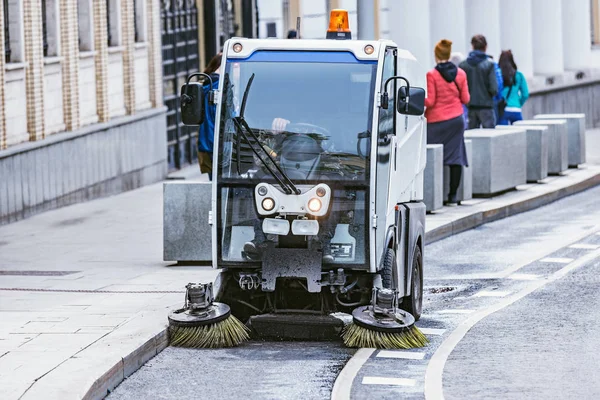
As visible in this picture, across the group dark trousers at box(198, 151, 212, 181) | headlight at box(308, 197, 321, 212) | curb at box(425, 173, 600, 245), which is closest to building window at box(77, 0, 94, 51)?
curb at box(425, 173, 600, 245)

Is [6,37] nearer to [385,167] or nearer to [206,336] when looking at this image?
[385,167]

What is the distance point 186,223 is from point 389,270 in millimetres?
3972

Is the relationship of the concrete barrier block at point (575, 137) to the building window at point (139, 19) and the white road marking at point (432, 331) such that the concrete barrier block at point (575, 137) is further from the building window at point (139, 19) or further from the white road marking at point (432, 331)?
the white road marking at point (432, 331)

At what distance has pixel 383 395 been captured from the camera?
32.4ft

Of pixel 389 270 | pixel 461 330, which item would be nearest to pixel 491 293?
pixel 461 330

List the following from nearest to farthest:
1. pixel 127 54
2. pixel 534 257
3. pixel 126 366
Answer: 1. pixel 126 366
2. pixel 534 257
3. pixel 127 54

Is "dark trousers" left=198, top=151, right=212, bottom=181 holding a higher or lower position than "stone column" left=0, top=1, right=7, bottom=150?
lower

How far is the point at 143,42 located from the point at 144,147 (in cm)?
183

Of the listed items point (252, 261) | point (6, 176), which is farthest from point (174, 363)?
point (6, 176)

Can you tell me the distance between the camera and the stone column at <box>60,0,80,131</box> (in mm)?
23016

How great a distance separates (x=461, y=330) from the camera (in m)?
12.3

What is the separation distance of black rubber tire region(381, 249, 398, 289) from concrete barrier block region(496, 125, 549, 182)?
1235 cm

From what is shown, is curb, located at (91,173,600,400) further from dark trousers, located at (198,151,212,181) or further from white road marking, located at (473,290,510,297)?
white road marking, located at (473,290,510,297)

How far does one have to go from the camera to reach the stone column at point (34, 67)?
21.4 meters
